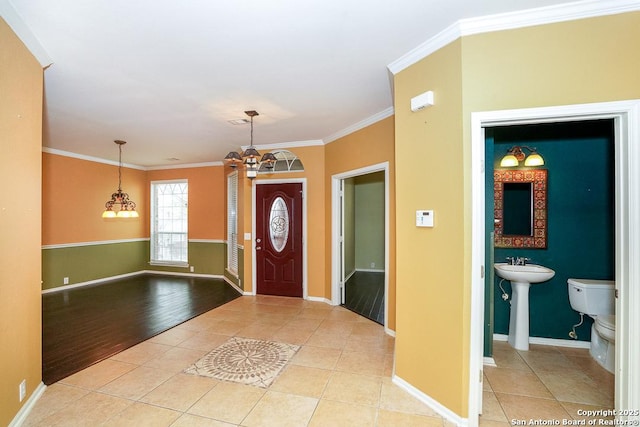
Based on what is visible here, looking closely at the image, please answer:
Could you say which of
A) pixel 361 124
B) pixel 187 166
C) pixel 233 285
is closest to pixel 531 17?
pixel 361 124

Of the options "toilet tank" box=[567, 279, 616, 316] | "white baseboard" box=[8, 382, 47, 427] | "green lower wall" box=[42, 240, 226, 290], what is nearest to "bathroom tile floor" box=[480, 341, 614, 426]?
"toilet tank" box=[567, 279, 616, 316]

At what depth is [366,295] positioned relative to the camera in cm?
537

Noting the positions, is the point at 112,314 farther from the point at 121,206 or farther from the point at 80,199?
the point at 80,199

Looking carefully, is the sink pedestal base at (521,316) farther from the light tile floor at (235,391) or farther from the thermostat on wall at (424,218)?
the thermostat on wall at (424,218)

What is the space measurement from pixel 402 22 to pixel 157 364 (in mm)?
3642

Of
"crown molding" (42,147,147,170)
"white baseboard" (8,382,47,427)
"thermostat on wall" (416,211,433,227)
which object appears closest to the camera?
"white baseboard" (8,382,47,427)

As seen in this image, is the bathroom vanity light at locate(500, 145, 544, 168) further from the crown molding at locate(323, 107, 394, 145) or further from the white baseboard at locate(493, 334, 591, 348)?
the white baseboard at locate(493, 334, 591, 348)

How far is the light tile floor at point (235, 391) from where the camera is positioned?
82.2 inches

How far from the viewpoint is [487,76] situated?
1967 mm

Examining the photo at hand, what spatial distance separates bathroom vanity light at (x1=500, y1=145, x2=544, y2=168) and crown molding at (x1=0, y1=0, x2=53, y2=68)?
4321mm

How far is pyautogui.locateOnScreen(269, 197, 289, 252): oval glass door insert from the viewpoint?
5258mm

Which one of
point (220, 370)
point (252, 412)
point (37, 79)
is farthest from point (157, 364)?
point (37, 79)

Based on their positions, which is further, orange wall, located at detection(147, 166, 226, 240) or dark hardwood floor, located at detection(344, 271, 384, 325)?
orange wall, located at detection(147, 166, 226, 240)

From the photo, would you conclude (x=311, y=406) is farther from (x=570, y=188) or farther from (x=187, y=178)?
(x=187, y=178)
